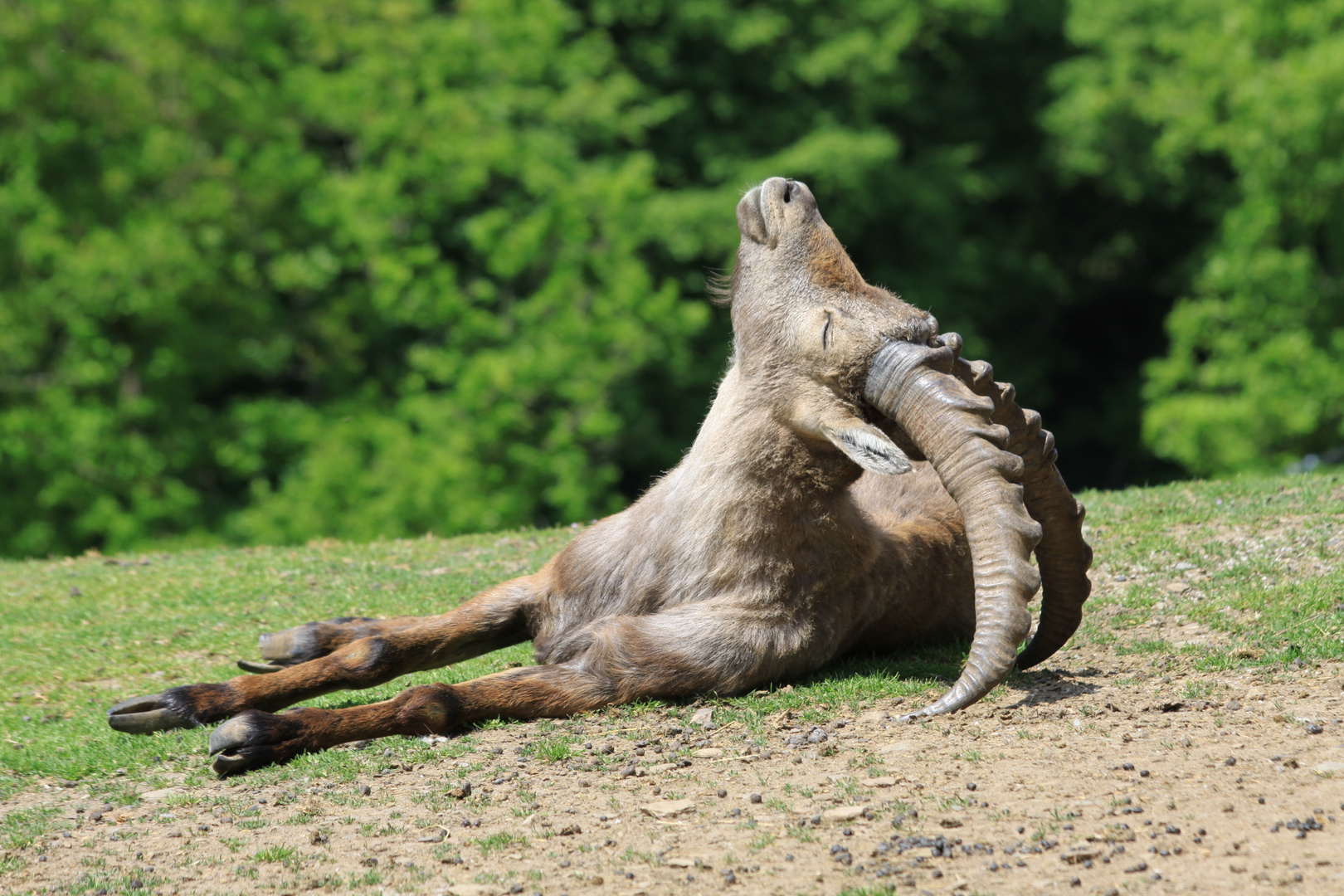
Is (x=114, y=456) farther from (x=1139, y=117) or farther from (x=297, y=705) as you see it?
(x=1139, y=117)

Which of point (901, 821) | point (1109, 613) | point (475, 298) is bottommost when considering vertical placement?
point (901, 821)

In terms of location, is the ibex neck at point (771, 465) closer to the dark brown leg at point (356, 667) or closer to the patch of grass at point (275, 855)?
the dark brown leg at point (356, 667)

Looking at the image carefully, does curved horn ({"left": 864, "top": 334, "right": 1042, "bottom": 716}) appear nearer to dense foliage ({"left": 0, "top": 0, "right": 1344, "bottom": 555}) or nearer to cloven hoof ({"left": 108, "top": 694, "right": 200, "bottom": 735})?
cloven hoof ({"left": 108, "top": 694, "right": 200, "bottom": 735})

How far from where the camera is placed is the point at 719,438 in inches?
222

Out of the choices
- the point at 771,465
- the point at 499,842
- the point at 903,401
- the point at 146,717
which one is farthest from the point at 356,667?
the point at 903,401

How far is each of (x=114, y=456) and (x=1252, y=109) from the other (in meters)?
17.7

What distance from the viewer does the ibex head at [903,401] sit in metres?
4.80

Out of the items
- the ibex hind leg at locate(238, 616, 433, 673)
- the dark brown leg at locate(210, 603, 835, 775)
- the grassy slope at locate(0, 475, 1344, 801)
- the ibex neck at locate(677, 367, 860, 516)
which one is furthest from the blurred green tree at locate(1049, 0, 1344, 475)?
the ibex hind leg at locate(238, 616, 433, 673)

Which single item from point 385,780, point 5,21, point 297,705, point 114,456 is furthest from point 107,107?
point 385,780

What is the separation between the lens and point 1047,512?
17.8 ft

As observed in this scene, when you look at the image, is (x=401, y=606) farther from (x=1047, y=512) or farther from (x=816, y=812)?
(x=816, y=812)

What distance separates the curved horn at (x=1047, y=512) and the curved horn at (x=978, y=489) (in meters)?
0.19

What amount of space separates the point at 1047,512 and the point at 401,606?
158 inches

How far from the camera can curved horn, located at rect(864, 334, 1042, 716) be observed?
4.75 metres
